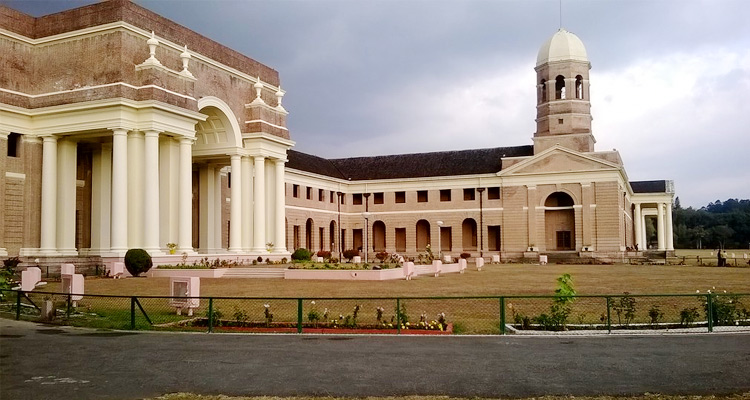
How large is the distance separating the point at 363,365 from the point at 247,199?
34.3 meters

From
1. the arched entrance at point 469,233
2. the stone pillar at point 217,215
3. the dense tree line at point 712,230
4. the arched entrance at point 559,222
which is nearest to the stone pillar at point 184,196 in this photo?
the stone pillar at point 217,215

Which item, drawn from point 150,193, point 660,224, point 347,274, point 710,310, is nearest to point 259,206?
point 150,193

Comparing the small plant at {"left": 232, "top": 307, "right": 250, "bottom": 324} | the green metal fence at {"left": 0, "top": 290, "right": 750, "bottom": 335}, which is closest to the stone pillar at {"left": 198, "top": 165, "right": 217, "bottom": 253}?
the green metal fence at {"left": 0, "top": 290, "right": 750, "bottom": 335}

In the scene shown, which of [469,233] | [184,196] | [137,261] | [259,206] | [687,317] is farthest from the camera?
[469,233]

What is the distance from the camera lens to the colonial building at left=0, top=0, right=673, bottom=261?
3431 cm

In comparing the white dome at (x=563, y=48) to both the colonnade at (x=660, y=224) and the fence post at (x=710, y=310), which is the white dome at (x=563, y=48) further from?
the fence post at (x=710, y=310)

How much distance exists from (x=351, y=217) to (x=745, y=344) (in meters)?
56.8

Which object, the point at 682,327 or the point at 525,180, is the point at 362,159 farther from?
the point at 682,327

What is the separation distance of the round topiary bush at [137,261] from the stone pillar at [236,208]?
35.4ft

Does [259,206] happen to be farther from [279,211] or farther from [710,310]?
[710,310]

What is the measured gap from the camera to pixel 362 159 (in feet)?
236

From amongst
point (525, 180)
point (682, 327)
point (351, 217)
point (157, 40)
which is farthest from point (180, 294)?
point (351, 217)

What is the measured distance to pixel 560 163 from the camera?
5856 cm

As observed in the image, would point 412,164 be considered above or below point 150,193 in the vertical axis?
above
